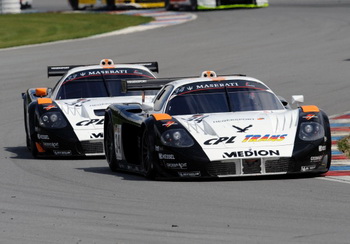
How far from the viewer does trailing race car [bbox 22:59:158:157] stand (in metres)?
12.6

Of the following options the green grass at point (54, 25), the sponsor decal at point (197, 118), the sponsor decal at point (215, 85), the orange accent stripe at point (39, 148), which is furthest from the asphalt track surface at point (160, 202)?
the green grass at point (54, 25)

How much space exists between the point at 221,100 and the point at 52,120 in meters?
2.86

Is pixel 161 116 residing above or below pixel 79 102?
above

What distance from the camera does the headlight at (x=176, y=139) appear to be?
979 centimetres

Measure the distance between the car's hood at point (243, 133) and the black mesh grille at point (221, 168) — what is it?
62mm

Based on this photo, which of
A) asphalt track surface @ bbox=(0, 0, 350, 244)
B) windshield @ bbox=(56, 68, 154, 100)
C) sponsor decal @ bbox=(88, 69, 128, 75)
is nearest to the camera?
asphalt track surface @ bbox=(0, 0, 350, 244)

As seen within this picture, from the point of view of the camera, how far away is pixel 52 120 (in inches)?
504

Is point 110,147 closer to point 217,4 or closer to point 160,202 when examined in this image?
point 160,202

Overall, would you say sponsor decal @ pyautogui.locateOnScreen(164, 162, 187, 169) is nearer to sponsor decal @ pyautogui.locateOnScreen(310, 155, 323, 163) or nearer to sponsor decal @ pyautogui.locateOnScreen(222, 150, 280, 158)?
sponsor decal @ pyautogui.locateOnScreen(222, 150, 280, 158)

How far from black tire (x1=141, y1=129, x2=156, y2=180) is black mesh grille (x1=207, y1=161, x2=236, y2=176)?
1.99 ft

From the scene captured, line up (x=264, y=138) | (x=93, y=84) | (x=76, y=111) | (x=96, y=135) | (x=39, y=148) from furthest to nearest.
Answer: (x=93, y=84)
(x=76, y=111)
(x=39, y=148)
(x=96, y=135)
(x=264, y=138)

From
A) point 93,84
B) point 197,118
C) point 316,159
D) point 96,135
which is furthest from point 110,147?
point 316,159

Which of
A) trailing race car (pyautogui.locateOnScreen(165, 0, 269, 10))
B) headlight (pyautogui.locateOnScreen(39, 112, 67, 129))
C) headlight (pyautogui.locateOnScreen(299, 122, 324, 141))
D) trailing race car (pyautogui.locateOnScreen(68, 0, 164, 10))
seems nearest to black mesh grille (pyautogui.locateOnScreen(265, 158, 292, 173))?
headlight (pyautogui.locateOnScreen(299, 122, 324, 141))

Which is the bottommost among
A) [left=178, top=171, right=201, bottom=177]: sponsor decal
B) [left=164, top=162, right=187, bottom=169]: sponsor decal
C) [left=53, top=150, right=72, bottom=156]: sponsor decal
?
[left=53, top=150, right=72, bottom=156]: sponsor decal
